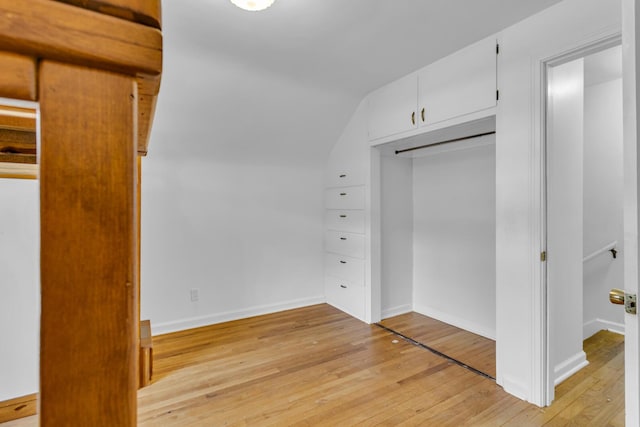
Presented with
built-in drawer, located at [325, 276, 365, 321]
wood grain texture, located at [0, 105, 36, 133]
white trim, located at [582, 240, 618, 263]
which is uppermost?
wood grain texture, located at [0, 105, 36, 133]

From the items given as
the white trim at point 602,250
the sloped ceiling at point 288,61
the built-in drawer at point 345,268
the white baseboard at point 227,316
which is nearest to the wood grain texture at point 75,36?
the sloped ceiling at point 288,61

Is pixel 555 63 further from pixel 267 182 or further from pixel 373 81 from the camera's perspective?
pixel 267 182

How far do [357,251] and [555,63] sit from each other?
2.14m

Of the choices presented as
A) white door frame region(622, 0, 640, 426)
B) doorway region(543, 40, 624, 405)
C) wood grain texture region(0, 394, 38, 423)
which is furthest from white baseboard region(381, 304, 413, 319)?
wood grain texture region(0, 394, 38, 423)

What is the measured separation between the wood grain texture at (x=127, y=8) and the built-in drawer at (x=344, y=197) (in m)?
2.89

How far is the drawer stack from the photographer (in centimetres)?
321

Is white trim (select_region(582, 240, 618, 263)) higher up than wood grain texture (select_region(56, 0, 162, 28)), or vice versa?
wood grain texture (select_region(56, 0, 162, 28))

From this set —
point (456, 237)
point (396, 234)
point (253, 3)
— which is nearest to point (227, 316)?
point (396, 234)

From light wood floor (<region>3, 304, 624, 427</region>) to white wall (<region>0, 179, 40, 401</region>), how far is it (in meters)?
0.28

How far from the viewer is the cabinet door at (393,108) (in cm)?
266

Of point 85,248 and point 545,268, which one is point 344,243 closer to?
point 545,268

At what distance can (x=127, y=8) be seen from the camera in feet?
1.07

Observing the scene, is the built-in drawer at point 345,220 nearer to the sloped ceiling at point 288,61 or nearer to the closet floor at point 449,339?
the sloped ceiling at point 288,61

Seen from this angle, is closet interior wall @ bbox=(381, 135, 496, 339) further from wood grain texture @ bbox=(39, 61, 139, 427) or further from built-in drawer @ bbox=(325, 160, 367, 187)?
wood grain texture @ bbox=(39, 61, 139, 427)
